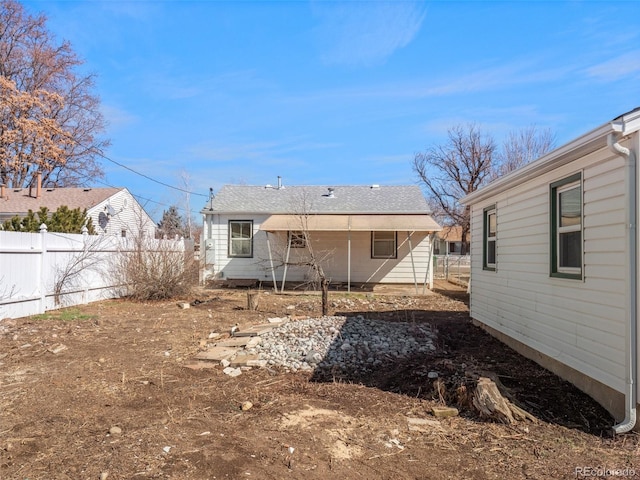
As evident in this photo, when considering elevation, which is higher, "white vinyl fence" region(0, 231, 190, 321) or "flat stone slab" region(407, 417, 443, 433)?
"white vinyl fence" region(0, 231, 190, 321)

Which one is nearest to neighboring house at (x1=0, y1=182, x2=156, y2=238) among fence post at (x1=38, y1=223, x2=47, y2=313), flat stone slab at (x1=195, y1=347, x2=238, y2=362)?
fence post at (x1=38, y1=223, x2=47, y2=313)

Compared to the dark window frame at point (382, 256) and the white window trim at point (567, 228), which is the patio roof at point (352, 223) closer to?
the dark window frame at point (382, 256)

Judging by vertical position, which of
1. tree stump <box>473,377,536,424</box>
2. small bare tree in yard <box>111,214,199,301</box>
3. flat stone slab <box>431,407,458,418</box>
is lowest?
flat stone slab <box>431,407,458,418</box>

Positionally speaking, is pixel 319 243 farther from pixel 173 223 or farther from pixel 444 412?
pixel 173 223

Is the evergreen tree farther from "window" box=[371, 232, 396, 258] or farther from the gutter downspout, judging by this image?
the gutter downspout

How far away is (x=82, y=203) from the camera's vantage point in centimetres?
2367

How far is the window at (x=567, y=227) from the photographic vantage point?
5180mm

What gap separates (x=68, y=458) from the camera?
11.4 ft

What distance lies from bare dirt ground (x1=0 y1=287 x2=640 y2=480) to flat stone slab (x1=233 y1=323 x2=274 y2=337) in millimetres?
895

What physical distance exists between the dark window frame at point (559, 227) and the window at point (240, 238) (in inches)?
525

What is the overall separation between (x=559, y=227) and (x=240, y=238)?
13815 millimetres

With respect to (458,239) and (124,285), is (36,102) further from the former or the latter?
(458,239)

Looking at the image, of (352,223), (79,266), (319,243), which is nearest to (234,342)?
(79,266)

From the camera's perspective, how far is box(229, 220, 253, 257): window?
17.9 meters
